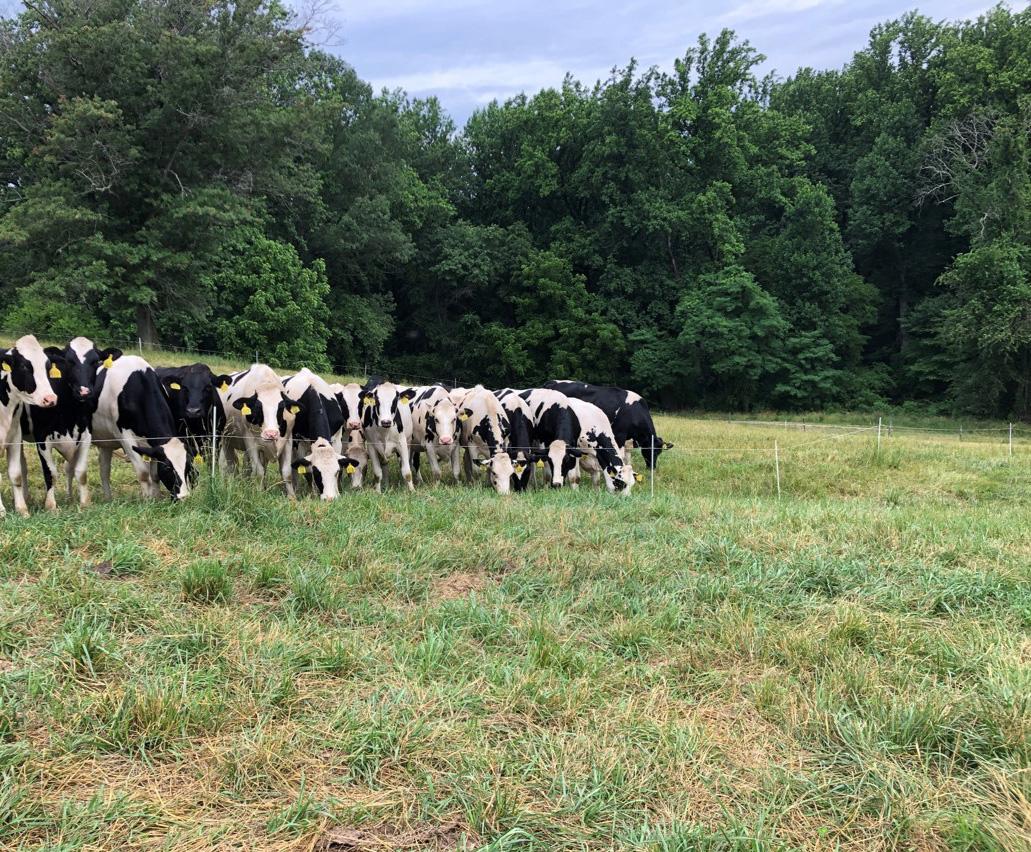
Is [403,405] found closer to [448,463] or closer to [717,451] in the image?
[448,463]

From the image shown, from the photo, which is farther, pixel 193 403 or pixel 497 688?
pixel 193 403

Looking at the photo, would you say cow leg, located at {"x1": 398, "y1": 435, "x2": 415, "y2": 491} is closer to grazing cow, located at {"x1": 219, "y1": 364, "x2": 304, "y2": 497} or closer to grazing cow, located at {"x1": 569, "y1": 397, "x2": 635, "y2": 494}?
grazing cow, located at {"x1": 219, "y1": 364, "x2": 304, "y2": 497}

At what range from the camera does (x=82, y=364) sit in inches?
294

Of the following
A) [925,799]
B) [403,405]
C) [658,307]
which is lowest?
[925,799]

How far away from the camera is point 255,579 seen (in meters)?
4.71

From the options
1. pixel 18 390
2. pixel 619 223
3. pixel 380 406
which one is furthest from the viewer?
pixel 619 223

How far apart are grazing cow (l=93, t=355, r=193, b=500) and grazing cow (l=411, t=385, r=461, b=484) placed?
14.1ft

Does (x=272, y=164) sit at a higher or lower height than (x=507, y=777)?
higher

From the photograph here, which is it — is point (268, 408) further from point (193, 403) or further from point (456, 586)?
point (456, 586)

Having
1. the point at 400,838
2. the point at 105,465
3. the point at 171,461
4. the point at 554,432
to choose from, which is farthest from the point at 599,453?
the point at 400,838

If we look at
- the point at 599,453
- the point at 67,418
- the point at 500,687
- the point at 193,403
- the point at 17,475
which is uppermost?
the point at 193,403

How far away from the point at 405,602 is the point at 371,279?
135ft

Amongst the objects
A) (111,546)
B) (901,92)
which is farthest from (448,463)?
(901,92)

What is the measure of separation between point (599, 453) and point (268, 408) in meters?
5.73
